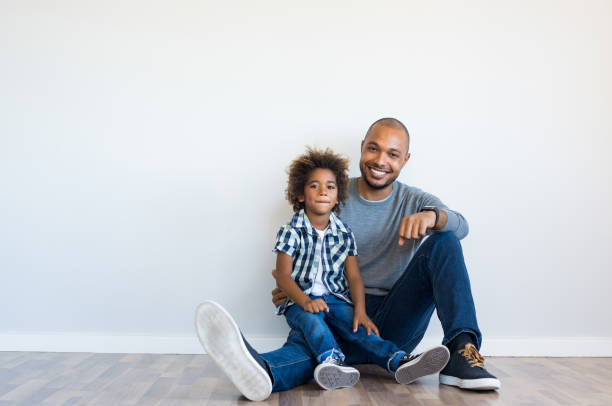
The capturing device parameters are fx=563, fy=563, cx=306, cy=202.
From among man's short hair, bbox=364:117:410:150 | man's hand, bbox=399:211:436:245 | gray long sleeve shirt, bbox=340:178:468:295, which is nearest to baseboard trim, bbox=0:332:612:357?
gray long sleeve shirt, bbox=340:178:468:295

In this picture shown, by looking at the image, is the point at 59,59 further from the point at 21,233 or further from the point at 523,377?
the point at 523,377

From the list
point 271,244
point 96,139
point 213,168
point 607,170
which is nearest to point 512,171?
point 607,170

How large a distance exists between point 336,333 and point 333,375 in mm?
316

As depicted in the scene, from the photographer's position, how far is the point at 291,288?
2053 mm

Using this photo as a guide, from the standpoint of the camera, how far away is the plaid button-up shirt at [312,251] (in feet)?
6.97

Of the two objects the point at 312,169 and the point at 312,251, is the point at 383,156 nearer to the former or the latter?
the point at 312,169

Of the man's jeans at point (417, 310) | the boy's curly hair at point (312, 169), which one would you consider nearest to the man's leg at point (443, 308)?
the man's jeans at point (417, 310)

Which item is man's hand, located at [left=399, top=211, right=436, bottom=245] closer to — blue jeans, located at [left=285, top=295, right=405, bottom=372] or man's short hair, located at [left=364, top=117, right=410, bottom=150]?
blue jeans, located at [left=285, top=295, right=405, bottom=372]

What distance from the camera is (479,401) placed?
1.68 metres

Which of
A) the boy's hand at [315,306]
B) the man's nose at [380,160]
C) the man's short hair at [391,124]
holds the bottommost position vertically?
the boy's hand at [315,306]

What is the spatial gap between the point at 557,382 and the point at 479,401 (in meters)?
0.51

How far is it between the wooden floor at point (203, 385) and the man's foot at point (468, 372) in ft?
0.10

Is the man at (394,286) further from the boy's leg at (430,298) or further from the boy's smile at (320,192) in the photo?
the boy's smile at (320,192)

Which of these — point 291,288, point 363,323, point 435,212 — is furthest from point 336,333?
point 435,212
